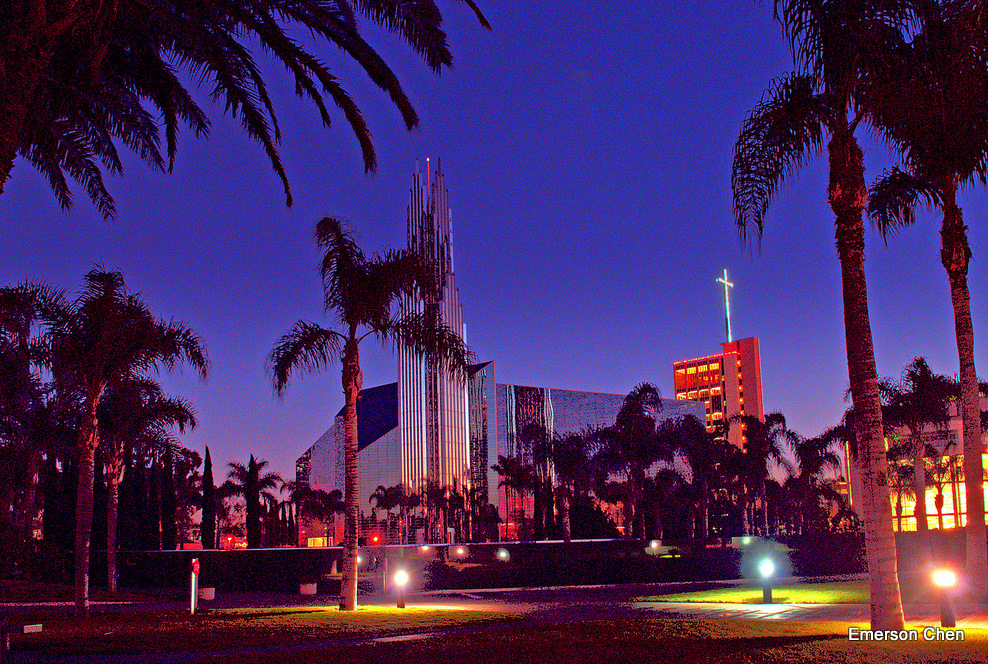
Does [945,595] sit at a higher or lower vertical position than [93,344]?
A: lower

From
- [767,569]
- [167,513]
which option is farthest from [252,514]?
[767,569]

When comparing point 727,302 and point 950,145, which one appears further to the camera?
point 727,302

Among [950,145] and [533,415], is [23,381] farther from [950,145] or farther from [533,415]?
[533,415]

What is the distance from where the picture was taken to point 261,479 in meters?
73.4

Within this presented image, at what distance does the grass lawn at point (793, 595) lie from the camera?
1939 centimetres

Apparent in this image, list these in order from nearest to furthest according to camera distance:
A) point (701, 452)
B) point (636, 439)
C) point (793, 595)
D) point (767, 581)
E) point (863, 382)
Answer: point (863, 382) → point (767, 581) → point (793, 595) → point (636, 439) → point (701, 452)

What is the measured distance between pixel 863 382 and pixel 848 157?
3.11m

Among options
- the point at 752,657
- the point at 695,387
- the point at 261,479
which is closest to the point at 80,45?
the point at 752,657

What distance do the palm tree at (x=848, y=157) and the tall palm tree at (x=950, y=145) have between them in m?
0.50

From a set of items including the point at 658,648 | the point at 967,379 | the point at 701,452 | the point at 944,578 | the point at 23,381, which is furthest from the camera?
the point at 701,452

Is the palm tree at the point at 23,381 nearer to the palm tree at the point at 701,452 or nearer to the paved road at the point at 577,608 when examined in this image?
the paved road at the point at 577,608

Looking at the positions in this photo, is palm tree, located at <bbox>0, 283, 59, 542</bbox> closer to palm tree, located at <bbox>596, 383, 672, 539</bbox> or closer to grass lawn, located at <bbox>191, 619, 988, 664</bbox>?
grass lawn, located at <bbox>191, 619, 988, 664</bbox>

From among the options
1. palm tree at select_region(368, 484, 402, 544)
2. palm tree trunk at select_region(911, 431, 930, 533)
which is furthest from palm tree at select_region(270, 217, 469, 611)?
palm tree at select_region(368, 484, 402, 544)

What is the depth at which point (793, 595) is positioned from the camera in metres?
21.3
